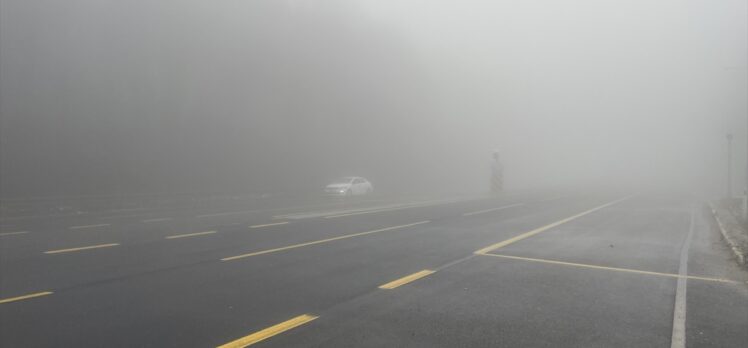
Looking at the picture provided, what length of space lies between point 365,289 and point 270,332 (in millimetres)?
2173

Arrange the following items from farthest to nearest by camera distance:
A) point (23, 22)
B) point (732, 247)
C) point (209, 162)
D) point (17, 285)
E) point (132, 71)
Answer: point (209, 162) → point (132, 71) → point (23, 22) → point (732, 247) → point (17, 285)

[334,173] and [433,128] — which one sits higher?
[433,128]

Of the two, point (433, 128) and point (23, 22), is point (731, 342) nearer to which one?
point (23, 22)

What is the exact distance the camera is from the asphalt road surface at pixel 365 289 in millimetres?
5301

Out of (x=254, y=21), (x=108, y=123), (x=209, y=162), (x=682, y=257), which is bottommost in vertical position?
(x=682, y=257)

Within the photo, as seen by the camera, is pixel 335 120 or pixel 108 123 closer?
pixel 108 123

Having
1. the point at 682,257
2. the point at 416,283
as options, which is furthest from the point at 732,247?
the point at 416,283

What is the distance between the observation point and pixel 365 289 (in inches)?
285

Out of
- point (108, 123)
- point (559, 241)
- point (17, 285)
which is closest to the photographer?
point (17, 285)

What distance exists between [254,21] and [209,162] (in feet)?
48.5

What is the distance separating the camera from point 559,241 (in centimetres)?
1258

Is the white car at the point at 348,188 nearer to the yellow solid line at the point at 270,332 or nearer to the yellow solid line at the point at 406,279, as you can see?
the yellow solid line at the point at 406,279

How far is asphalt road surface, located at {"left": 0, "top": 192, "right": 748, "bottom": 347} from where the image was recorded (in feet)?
17.4

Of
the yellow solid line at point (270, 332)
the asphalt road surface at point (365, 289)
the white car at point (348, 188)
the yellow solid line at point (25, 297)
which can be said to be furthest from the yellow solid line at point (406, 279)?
the white car at point (348, 188)
